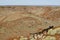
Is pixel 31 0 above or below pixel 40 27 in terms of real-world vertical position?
above

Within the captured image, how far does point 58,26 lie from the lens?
959 mm

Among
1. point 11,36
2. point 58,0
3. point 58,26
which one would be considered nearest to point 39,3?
point 58,0

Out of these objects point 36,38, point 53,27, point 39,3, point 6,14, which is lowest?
point 36,38

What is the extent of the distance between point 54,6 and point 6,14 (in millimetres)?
481

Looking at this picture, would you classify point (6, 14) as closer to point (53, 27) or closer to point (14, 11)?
point (14, 11)

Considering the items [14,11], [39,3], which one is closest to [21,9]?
[14,11]

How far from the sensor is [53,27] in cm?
96

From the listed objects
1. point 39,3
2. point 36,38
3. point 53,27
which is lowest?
point 36,38

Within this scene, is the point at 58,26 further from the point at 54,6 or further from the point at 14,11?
the point at 14,11

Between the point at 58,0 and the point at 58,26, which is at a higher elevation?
A: the point at 58,0

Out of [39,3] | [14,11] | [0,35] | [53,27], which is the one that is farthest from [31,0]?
[0,35]

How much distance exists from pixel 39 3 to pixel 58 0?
7.3 inches

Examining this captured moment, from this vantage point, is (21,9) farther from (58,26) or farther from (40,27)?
(58,26)

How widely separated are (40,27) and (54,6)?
25 centimetres
